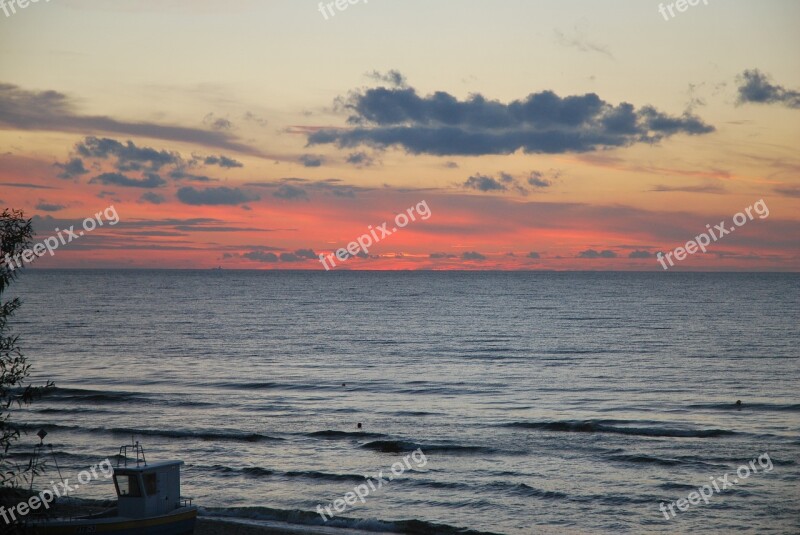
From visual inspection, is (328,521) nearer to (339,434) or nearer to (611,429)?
(339,434)

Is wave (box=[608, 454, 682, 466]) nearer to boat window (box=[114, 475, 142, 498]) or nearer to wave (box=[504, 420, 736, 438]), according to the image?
wave (box=[504, 420, 736, 438])

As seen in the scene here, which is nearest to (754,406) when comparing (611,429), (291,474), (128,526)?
(611,429)

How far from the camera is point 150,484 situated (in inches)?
1151

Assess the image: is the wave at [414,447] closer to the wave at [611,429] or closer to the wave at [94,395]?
the wave at [611,429]

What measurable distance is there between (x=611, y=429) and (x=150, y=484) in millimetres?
31705

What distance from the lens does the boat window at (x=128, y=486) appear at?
1138 inches

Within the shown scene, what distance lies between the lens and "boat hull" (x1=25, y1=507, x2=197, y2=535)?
26922 millimetres

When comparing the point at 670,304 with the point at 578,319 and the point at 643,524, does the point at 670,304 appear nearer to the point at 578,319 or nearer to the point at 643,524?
the point at 578,319

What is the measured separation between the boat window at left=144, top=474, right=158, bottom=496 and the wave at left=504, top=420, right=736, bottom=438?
28293 mm

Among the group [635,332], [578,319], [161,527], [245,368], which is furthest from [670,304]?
[161,527]

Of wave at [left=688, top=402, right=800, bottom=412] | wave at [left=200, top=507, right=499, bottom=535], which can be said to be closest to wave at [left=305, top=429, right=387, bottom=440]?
wave at [left=200, top=507, right=499, bottom=535]

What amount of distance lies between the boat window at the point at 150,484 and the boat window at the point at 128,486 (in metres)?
0.29

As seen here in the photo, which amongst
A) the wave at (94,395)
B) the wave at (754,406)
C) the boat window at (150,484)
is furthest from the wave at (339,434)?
the wave at (754,406)

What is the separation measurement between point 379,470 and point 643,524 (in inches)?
562
